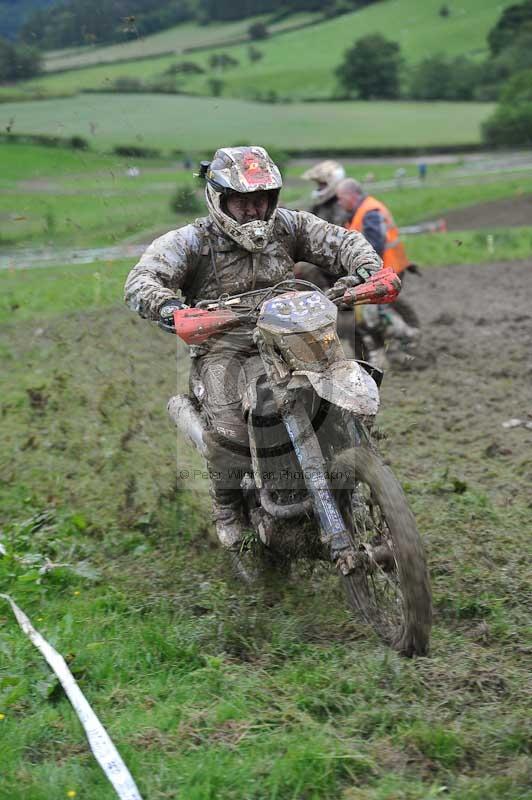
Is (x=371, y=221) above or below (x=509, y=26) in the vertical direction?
below

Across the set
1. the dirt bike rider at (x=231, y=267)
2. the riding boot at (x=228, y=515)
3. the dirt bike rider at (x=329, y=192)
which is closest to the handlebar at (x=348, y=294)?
the dirt bike rider at (x=231, y=267)

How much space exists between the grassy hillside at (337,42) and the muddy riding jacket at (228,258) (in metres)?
57.6

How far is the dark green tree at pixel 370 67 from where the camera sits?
6562 cm

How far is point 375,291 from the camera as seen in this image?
17.8 feet

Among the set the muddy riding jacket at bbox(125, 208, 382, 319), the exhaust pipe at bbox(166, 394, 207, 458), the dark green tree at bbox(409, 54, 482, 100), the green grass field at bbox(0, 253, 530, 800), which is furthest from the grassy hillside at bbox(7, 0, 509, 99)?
the exhaust pipe at bbox(166, 394, 207, 458)

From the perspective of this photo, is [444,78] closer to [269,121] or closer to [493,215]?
[269,121]

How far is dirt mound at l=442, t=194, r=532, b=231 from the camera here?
2472 cm

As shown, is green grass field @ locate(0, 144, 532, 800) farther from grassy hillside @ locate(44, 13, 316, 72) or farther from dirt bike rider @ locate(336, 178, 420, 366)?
grassy hillside @ locate(44, 13, 316, 72)

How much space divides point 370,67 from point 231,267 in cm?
6429

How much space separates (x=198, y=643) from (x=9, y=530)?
2.42 m

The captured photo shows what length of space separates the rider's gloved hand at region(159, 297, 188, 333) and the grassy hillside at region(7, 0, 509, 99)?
5855 cm

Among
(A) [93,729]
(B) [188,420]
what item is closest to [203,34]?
(B) [188,420]

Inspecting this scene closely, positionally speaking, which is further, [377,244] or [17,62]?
[17,62]

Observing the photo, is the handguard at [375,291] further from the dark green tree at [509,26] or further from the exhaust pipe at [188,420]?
the dark green tree at [509,26]
